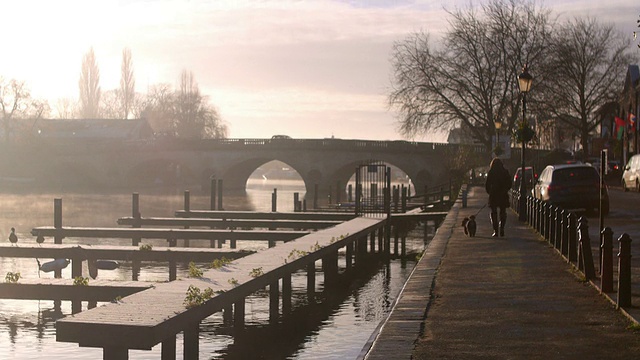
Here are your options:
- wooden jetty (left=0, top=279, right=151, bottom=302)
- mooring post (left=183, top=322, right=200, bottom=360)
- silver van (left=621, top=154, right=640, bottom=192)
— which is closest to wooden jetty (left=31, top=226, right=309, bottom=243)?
wooden jetty (left=0, top=279, right=151, bottom=302)

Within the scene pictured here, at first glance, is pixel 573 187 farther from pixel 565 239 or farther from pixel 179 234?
pixel 565 239

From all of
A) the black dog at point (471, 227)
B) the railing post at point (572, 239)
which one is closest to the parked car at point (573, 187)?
the black dog at point (471, 227)

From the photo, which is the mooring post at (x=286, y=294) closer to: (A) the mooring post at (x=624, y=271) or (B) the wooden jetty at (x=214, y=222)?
(A) the mooring post at (x=624, y=271)

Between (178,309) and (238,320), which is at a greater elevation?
(178,309)

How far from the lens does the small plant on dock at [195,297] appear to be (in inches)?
399

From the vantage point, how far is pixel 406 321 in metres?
9.84

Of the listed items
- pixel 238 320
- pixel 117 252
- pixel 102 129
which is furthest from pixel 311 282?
pixel 102 129

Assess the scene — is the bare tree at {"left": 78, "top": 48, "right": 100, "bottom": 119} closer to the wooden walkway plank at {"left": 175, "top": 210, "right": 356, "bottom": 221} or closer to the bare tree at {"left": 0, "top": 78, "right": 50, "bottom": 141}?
the bare tree at {"left": 0, "top": 78, "right": 50, "bottom": 141}

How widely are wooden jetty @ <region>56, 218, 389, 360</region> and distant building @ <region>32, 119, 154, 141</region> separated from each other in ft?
328

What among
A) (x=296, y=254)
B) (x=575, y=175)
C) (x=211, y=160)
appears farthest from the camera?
(x=211, y=160)

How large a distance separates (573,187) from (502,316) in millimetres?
17765

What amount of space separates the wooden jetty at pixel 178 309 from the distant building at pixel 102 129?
99973 mm

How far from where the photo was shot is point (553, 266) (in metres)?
14.9

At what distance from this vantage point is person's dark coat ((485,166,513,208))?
20.5 m
